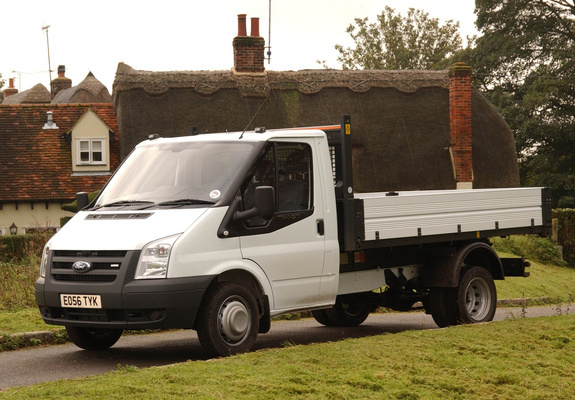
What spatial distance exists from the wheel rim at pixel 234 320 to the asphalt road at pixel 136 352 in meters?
0.52

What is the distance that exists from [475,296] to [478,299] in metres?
0.08

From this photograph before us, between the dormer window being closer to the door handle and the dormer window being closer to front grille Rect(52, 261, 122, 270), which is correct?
the door handle

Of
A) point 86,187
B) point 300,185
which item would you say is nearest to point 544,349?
point 300,185

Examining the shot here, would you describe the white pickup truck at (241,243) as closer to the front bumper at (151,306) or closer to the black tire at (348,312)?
the front bumper at (151,306)

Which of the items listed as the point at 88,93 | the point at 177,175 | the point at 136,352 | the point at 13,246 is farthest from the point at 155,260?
the point at 88,93

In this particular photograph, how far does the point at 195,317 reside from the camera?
30.3 ft

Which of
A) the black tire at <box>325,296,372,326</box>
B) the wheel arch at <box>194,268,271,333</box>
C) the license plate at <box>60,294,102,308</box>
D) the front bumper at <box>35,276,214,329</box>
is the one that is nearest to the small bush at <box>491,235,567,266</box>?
the black tire at <box>325,296,372,326</box>

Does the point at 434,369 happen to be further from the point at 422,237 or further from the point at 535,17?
the point at 535,17

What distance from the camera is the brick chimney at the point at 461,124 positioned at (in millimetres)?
32625

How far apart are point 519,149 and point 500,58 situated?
16.4 ft

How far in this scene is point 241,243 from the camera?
9594mm

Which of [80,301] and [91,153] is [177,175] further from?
[91,153]

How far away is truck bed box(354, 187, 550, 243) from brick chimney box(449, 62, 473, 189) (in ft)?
62.3

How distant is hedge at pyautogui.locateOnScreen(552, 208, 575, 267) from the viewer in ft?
114
